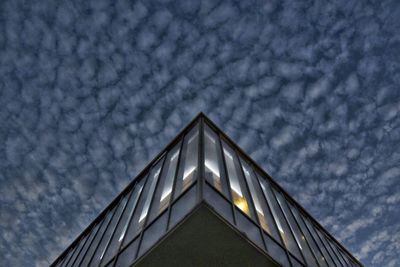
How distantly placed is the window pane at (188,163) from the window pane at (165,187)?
1.64 ft

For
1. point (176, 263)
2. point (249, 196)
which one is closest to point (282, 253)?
point (249, 196)

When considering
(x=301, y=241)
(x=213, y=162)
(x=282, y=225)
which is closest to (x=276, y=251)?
(x=282, y=225)

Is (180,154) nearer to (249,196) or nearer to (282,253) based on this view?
(249,196)

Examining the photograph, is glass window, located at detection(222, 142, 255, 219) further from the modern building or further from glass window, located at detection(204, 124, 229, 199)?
glass window, located at detection(204, 124, 229, 199)

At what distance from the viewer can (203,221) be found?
257 inches

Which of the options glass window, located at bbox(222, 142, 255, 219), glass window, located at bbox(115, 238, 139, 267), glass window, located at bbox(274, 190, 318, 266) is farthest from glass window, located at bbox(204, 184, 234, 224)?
glass window, located at bbox(274, 190, 318, 266)

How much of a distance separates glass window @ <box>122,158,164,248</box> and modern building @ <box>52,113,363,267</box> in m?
0.04

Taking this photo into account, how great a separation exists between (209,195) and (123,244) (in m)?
3.65

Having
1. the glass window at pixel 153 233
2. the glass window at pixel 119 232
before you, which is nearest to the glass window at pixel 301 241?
the glass window at pixel 153 233

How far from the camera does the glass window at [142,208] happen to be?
8.88 m

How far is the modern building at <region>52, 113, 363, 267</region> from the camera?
6754 mm

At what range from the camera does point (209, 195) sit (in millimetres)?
6973

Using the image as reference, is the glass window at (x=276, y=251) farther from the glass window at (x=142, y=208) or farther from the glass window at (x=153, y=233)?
the glass window at (x=142, y=208)

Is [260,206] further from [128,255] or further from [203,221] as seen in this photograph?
[128,255]
